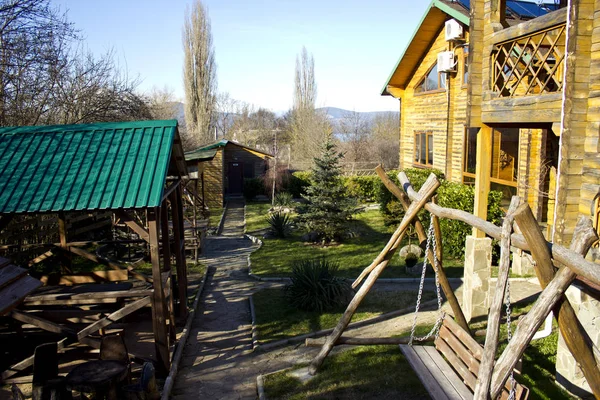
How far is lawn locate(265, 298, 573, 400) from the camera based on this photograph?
21.4 ft

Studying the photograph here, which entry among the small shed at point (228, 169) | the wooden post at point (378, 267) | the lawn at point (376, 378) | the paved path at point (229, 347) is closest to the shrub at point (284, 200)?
the small shed at point (228, 169)

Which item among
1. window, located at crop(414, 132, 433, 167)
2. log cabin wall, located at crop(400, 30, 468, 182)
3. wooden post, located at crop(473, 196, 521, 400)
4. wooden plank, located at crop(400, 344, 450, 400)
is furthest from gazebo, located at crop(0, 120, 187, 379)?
window, located at crop(414, 132, 433, 167)

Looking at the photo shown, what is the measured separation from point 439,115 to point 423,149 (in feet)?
6.53

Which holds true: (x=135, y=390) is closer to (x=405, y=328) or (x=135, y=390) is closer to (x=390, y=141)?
(x=405, y=328)

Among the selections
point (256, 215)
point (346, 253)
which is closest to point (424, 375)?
point (346, 253)

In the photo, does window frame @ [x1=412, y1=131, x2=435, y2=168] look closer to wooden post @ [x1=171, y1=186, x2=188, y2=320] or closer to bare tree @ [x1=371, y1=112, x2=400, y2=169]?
wooden post @ [x1=171, y1=186, x2=188, y2=320]

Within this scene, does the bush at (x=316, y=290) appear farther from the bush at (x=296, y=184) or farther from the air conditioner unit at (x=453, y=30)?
the bush at (x=296, y=184)

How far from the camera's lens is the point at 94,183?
7.22m

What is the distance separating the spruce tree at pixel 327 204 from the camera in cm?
1698

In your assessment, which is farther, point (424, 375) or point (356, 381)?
point (356, 381)

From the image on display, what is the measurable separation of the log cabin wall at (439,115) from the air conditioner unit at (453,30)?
78 centimetres

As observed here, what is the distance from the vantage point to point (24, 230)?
14.4 m

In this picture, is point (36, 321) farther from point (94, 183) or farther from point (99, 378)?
point (94, 183)

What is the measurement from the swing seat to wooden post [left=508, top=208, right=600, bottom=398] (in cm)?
65
